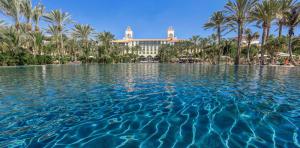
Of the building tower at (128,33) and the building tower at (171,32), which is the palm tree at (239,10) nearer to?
the building tower at (171,32)

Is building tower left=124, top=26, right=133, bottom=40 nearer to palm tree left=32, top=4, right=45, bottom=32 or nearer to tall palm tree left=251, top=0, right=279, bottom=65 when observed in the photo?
palm tree left=32, top=4, right=45, bottom=32

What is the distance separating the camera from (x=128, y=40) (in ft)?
357

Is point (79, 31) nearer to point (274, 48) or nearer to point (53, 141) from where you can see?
point (274, 48)

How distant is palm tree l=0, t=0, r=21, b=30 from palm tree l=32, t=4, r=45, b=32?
4.35 m

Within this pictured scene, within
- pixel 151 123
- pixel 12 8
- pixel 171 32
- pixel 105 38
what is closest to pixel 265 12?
pixel 151 123

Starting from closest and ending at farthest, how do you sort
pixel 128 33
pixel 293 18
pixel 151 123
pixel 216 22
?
pixel 151 123
pixel 293 18
pixel 216 22
pixel 128 33

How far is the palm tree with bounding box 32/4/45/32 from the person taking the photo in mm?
31625

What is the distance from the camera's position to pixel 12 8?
26266 millimetres

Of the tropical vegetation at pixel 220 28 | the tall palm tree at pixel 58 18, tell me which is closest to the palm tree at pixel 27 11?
the tropical vegetation at pixel 220 28

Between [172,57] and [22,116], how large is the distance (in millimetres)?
73061

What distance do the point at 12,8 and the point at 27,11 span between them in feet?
12.4

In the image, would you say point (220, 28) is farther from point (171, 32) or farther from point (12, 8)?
point (171, 32)

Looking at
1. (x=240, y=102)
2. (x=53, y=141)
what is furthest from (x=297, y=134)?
(x=53, y=141)

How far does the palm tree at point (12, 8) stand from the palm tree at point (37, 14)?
435cm
